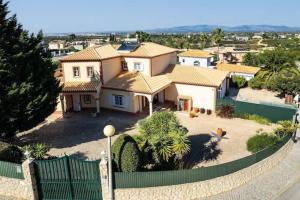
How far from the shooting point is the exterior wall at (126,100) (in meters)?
30.6

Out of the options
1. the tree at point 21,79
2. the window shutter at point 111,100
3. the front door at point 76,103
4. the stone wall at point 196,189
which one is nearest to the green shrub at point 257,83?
the window shutter at point 111,100

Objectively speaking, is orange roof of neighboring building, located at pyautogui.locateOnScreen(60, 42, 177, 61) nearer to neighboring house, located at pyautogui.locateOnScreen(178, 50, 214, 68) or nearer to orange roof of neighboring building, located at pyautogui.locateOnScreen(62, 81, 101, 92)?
orange roof of neighboring building, located at pyautogui.locateOnScreen(62, 81, 101, 92)

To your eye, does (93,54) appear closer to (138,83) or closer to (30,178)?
(138,83)

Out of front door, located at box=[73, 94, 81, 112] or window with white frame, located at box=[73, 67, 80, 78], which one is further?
front door, located at box=[73, 94, 81, 112]

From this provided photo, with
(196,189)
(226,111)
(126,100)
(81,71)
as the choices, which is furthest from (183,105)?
(196,189)

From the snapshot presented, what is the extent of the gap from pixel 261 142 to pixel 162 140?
27.2ft

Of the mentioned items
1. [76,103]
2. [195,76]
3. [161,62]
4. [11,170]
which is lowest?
[76,103]

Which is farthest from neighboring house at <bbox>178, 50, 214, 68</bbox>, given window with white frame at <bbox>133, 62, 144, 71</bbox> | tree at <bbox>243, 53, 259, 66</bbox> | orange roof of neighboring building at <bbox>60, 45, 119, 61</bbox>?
orange roof of neighboring building at <bbox>60, 45, 119, 61</bbox>

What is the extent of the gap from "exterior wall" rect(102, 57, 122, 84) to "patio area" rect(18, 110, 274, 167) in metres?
4.10

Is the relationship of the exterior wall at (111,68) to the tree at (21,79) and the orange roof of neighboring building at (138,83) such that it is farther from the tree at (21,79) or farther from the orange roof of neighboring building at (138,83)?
the tree at (21,79)

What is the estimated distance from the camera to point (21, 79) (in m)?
20.8

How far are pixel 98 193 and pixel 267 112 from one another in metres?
20.4

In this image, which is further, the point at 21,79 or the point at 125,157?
the point at 21,79

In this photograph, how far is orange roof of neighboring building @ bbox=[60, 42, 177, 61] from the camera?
1229 inches
